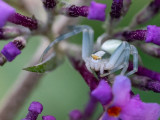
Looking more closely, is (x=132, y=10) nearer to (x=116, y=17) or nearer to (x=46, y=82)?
(x=46, y=82)

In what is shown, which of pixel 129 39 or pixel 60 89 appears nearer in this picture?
pixel 129 39

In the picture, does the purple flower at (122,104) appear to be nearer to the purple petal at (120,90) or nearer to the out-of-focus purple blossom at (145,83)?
the purple petal at (120,90)

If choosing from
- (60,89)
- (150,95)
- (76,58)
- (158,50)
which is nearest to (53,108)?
(60,89)

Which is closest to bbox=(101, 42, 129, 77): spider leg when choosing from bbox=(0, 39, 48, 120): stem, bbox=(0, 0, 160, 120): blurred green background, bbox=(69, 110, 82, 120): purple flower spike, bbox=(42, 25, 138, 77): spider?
bbox=(42, 25, 138, 77): spider

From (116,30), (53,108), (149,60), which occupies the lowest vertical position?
(53,108)

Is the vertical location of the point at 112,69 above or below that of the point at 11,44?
below

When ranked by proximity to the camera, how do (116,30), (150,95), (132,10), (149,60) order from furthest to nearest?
(132,10) → (149,60) → (150,95) → (116,30)

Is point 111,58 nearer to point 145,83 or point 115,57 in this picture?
point 115,57

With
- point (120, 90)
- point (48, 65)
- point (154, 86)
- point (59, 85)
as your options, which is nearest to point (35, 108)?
point (48, 65)
